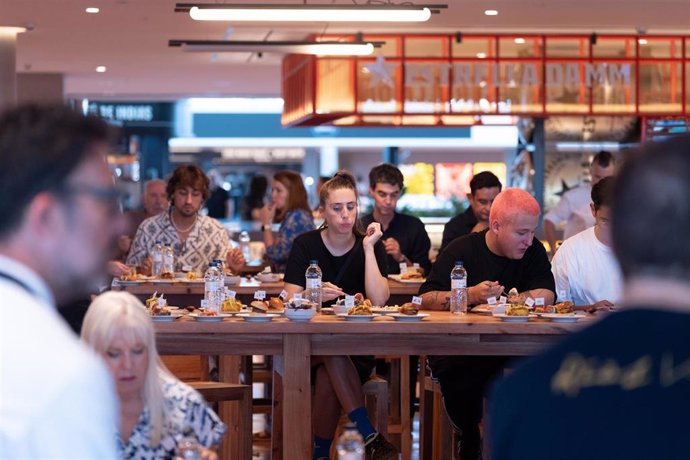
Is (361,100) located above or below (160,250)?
above

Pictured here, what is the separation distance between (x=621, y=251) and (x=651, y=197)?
3.7 inches

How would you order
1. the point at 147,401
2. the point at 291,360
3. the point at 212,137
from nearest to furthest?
the point at 147,401 → the point at 291,360 → the point at 212,137

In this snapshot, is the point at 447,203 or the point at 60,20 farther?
the point at 447,203

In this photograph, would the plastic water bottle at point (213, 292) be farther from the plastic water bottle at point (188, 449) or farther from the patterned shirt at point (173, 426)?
the plastic water bottle at point (188, 449)

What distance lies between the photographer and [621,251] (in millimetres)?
1846

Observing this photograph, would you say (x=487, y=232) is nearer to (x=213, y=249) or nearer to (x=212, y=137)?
(x=213, y=249)

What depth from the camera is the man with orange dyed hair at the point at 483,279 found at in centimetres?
605

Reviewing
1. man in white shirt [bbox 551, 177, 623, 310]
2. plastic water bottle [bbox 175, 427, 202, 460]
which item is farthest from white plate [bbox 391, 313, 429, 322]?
plastic water bottle [bbox 175, 427, 202, 460]

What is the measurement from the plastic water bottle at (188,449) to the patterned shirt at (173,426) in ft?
0.12

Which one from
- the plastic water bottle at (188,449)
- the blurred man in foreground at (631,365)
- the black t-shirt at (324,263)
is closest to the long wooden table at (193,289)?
the black t-shirt at (324,263)

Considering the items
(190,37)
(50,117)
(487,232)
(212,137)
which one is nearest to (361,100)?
(190,37)

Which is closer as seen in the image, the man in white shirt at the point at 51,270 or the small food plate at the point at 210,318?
the man in white shirt at the point at 51,270

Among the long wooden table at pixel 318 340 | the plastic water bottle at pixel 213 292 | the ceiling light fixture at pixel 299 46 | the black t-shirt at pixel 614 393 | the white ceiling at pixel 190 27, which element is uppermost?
the white ceiling at pixel 190 27

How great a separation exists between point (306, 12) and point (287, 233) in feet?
5.19
